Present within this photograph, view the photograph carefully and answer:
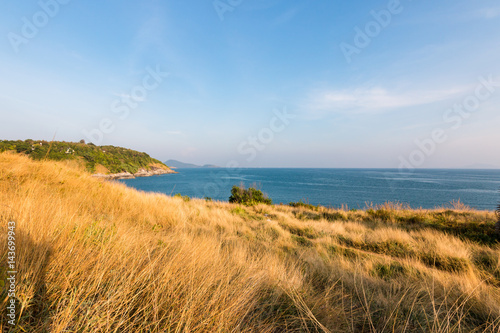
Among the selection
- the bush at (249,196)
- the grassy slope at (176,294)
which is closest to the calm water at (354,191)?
the bush at (249,196)

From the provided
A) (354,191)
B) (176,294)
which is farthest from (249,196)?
(354,191)

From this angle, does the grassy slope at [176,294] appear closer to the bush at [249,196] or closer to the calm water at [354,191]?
the calm water at [354,191]

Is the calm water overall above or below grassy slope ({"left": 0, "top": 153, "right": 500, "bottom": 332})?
below

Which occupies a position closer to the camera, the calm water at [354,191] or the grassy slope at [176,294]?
the grassy slope at [176,294]

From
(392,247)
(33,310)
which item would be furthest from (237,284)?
(392,247)

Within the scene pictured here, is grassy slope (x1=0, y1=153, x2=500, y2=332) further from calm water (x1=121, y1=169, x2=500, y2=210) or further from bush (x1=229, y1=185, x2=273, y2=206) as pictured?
bush (x1=229, y1=185, x2=273, y2=206)

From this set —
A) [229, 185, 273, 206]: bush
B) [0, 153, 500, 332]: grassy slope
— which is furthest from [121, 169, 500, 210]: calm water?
[0, 153, 500, 332]: grassy slope

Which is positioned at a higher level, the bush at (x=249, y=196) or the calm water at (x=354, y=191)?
the bush at (x=249, y=196)

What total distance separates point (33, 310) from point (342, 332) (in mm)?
2352

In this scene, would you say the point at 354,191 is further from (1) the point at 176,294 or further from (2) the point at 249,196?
(1) the point at 176,294

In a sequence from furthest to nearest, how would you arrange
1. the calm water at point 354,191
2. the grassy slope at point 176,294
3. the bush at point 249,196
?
the calm water at point 354,191, the bush at point 249,196, the grassy slope at point 176,294

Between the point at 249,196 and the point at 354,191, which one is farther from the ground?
the point at 249,196

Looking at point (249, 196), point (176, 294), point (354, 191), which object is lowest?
point (354, 191)

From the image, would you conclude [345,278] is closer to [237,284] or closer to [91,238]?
[237,284]
